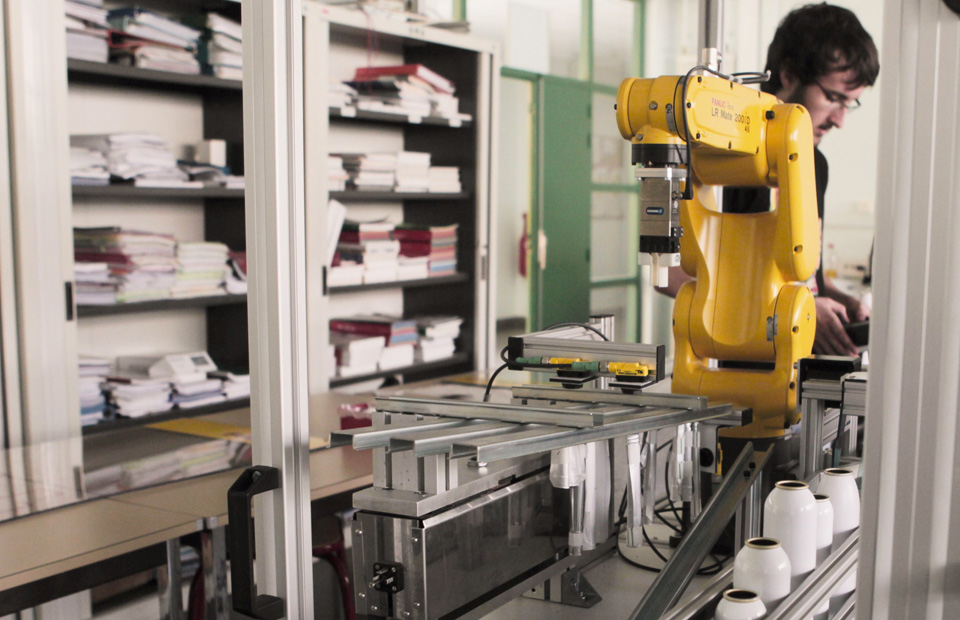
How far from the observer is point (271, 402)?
116 centimetres

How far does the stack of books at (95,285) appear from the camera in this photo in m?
2.80

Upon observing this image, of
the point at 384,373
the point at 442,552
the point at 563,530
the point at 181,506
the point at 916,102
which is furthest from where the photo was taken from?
the point at 384,373

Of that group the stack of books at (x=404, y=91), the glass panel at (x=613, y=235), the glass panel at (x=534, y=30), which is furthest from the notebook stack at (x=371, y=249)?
the glass panel at (x=613, y=235)

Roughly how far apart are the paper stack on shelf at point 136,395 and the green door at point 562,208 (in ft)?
9.26

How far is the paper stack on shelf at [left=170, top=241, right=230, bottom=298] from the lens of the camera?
3.06 m

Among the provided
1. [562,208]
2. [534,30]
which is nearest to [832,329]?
[562,208]

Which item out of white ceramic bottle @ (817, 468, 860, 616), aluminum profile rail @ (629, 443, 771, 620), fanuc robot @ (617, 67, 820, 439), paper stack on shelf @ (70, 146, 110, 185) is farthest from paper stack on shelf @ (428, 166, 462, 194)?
white ceramic bottle @ (817, 468, 860, 616)

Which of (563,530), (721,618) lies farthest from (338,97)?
(721,618)

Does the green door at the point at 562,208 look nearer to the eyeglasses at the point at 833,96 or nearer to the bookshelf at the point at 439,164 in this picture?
the bookshelf at the point at 439,164

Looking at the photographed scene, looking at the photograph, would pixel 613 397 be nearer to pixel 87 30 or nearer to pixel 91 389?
pixel 91 389

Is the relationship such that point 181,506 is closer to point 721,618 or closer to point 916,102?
point 721,618

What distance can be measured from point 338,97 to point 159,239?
3.03 feet

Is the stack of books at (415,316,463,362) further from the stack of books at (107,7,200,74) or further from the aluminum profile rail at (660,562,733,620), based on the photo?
the aluminum profile rail at (660,562,733,620)

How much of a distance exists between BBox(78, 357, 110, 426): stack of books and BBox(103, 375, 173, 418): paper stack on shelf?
39 millimetres
